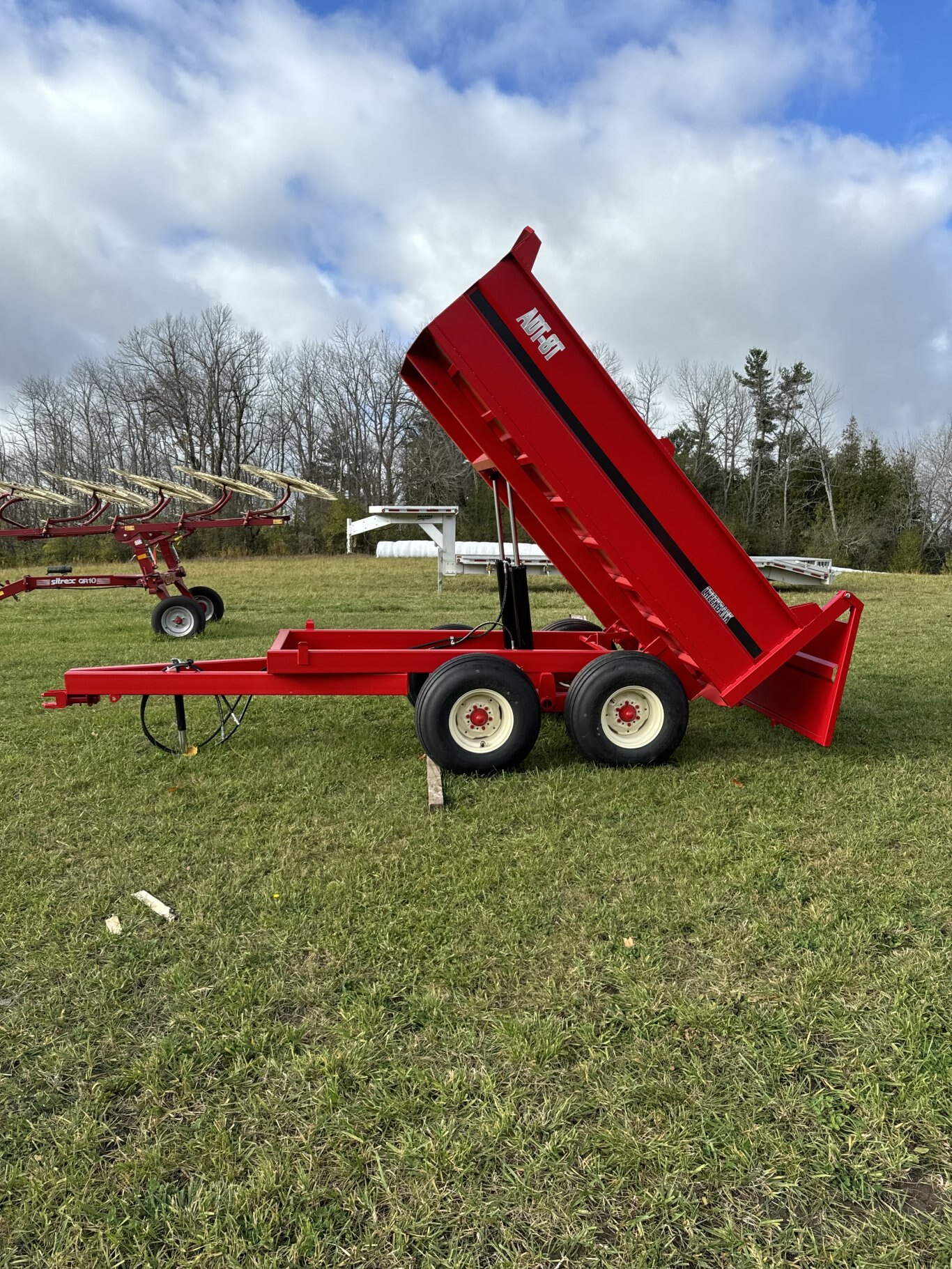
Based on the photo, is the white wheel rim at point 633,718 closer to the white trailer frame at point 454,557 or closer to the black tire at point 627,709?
the black tire at point 627,709

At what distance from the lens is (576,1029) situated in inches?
95.2

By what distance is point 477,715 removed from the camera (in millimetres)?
4699

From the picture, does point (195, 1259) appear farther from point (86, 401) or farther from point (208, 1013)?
point (86, 401)

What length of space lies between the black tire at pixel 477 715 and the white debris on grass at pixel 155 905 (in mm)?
1781

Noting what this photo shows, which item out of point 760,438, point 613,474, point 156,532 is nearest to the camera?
point 613,474

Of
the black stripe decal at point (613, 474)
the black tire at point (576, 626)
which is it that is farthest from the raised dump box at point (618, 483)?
the black tire at point (576, 626)

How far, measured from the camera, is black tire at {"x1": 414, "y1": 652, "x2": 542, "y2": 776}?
4.59 meters

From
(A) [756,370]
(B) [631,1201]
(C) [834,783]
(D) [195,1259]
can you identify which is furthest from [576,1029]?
(A) [756,370]

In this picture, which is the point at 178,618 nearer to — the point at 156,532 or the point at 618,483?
the point at 156,532

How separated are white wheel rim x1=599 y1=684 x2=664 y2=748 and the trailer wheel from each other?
8166 millimetres

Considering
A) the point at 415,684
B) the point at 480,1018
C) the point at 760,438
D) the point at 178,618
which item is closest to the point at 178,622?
the point at 178,618

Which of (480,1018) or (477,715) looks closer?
(480,1018)

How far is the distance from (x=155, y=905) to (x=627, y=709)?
2.91m

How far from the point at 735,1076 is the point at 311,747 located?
3829 mm
